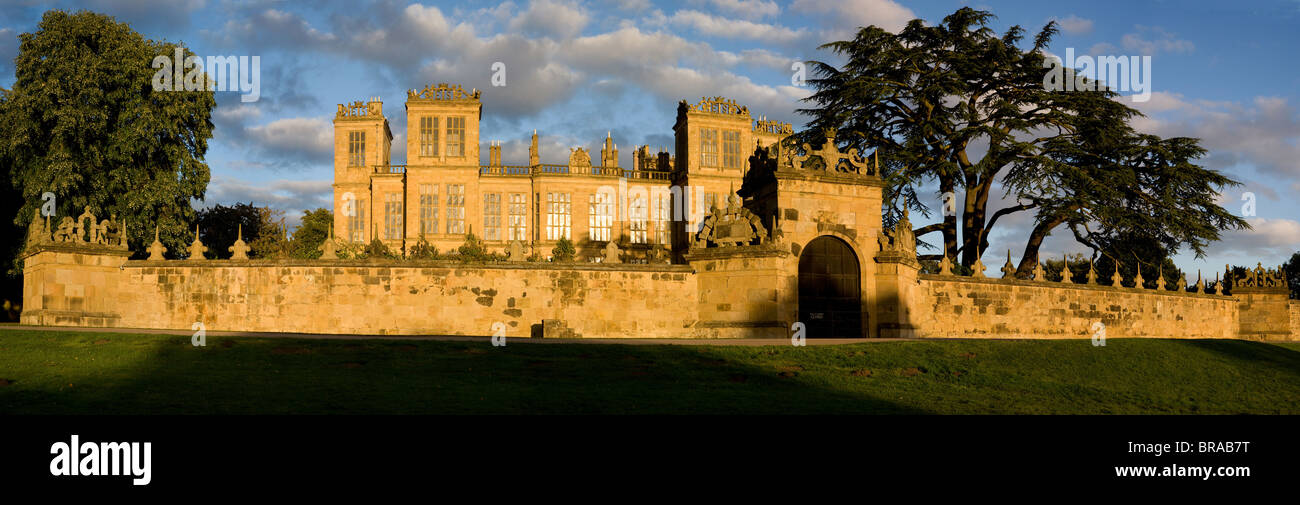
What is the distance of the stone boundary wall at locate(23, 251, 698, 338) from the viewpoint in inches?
937

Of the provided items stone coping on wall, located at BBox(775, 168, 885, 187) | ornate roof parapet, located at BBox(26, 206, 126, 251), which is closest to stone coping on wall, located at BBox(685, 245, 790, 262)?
stone coping on wall, located at BBox(775, 168, 885, 187)

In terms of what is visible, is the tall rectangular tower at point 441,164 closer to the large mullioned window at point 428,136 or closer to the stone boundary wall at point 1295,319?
the large mullioned window at point 428,136

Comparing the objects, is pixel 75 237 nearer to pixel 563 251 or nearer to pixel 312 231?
pixel 563 251

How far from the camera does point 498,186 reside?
52.6m

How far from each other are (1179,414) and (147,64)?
37.1m

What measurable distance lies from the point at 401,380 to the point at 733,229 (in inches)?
461

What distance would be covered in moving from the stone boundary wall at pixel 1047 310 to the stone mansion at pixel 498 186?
23.1 metres

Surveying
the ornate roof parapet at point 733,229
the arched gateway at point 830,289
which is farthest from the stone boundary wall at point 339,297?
the arched gateway at point 830,289

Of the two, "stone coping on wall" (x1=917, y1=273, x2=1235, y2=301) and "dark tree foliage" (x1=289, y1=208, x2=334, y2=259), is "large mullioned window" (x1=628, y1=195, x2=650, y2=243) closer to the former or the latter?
"dark tree foliage" (x1=289, y1=208, x2=334, y2=259)

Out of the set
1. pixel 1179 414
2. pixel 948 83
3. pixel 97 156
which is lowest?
pixel 1179 414

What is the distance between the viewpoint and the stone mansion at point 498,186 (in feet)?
168

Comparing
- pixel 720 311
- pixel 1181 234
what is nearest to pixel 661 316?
pixel 720 311

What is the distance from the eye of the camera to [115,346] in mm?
17406
